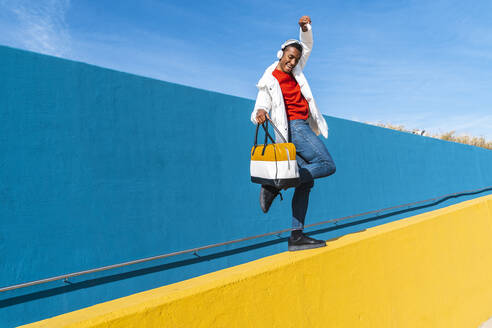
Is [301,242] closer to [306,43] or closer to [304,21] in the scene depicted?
[306,43]

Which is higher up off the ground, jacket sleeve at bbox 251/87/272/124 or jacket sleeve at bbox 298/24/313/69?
jacket sleeve at bbox 298/24/313/69

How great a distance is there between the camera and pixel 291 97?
2.40 meters

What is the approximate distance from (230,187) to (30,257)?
7.97 ft

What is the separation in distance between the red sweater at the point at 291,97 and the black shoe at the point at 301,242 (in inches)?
32.8

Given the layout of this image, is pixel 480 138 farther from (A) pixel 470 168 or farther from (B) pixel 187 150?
(B) pixel 187 150

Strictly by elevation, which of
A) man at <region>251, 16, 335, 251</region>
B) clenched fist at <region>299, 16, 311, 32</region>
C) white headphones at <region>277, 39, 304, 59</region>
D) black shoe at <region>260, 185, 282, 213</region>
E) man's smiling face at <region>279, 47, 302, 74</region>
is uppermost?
clenched fist at <region>299, 16, 311, 32</region>

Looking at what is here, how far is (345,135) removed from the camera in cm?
663

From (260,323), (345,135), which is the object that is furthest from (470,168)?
(260,323)

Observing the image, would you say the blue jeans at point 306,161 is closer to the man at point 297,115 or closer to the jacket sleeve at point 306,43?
the man at point 297,115

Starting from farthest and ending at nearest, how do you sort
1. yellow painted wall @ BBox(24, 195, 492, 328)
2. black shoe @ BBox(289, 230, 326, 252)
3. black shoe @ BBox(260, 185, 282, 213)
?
1. black shoe @ BBox(260, 185, 282, 213)
2. black shoe @ BBox(289, 230, 326, 252)
3. yellow painted wall @ BBox(24, 195, 492, 328)

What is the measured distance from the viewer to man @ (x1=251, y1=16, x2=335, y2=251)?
2.24 meters

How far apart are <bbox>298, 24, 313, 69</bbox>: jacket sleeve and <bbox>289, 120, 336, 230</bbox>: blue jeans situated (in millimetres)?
488

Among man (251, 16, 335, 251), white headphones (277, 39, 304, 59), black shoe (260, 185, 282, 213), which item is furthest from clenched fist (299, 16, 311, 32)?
black shoe (260, 185, 282, 213)

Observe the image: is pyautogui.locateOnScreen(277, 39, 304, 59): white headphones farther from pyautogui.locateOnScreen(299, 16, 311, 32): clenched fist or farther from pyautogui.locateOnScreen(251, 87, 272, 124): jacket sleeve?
pyautogui.locateOnScreen(251, 87, 272, 124): jacket sleeve
